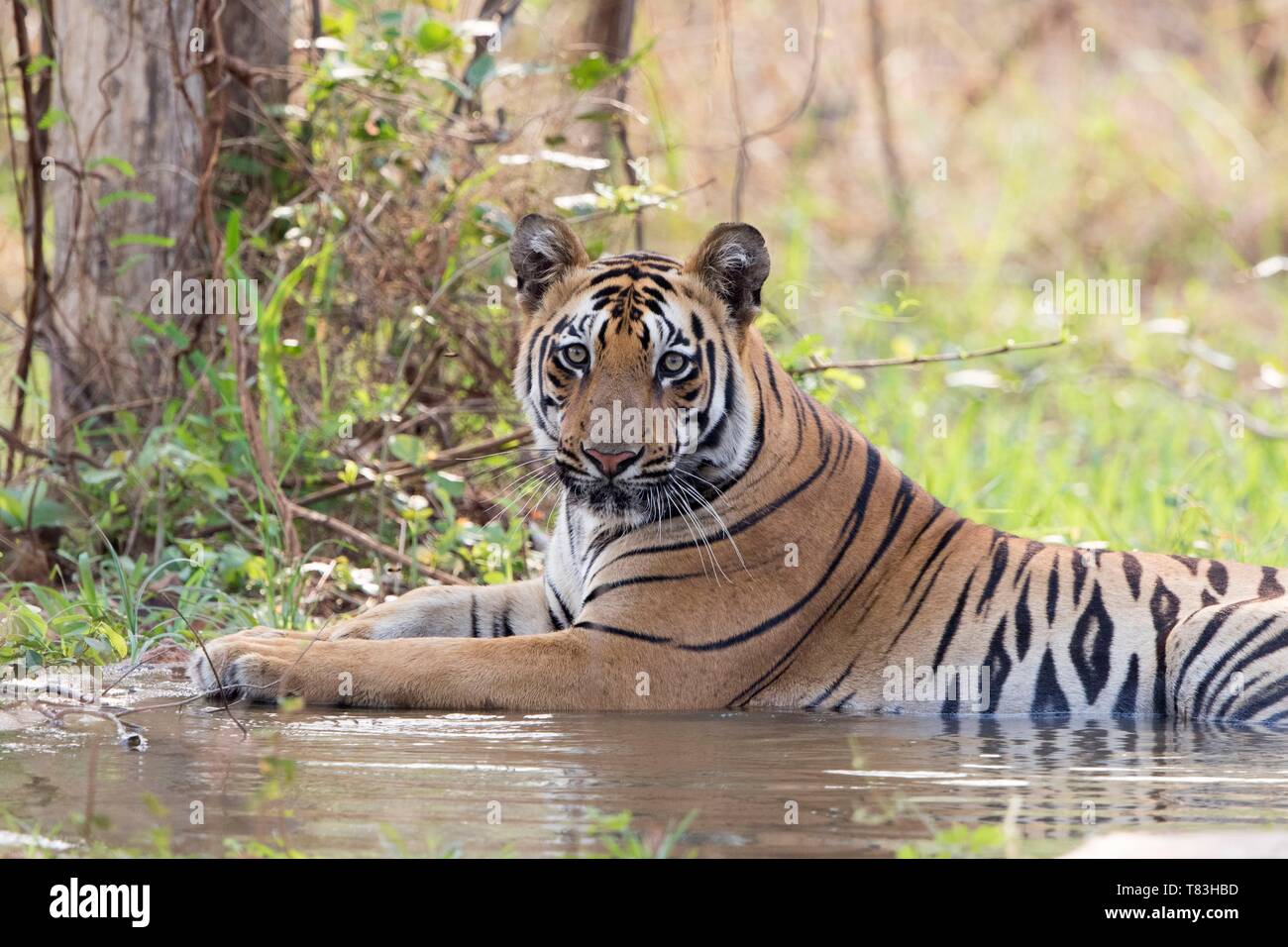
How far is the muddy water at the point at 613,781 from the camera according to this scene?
3.12 metres

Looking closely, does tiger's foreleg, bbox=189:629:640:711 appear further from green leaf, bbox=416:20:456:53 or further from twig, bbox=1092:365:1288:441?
twig, bbox=1092:365:1288:441

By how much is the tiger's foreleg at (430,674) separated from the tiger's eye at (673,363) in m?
0.84

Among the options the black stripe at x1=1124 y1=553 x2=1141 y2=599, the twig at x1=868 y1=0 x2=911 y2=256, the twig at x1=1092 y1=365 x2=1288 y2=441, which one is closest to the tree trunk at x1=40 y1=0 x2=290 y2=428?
the black stripe at x1=1124 y1=553 x2=1141 y2=599

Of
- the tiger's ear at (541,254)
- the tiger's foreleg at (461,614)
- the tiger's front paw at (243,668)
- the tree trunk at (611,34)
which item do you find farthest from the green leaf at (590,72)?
the tiger's front paw at (243,668)

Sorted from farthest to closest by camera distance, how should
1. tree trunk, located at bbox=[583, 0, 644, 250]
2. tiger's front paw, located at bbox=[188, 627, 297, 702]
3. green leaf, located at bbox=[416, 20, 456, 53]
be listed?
tree trunk, located at bbox=[583, 0, 644, 250] → green leaf, located at bbox=[416, 20, 456, 53] → tiger's front paw, located at bbox=[188, 627, 297, 702]

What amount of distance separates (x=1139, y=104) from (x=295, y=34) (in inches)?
357

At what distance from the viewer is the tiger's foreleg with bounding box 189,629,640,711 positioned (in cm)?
444

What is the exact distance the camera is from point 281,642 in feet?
14.9

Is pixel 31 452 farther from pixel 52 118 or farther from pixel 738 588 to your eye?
pixel 738 588

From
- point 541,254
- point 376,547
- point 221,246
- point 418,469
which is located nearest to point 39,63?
point 221,246

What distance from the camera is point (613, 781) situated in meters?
3.63

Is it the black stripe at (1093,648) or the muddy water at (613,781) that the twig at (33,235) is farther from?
the black stripe at (1093,648)
